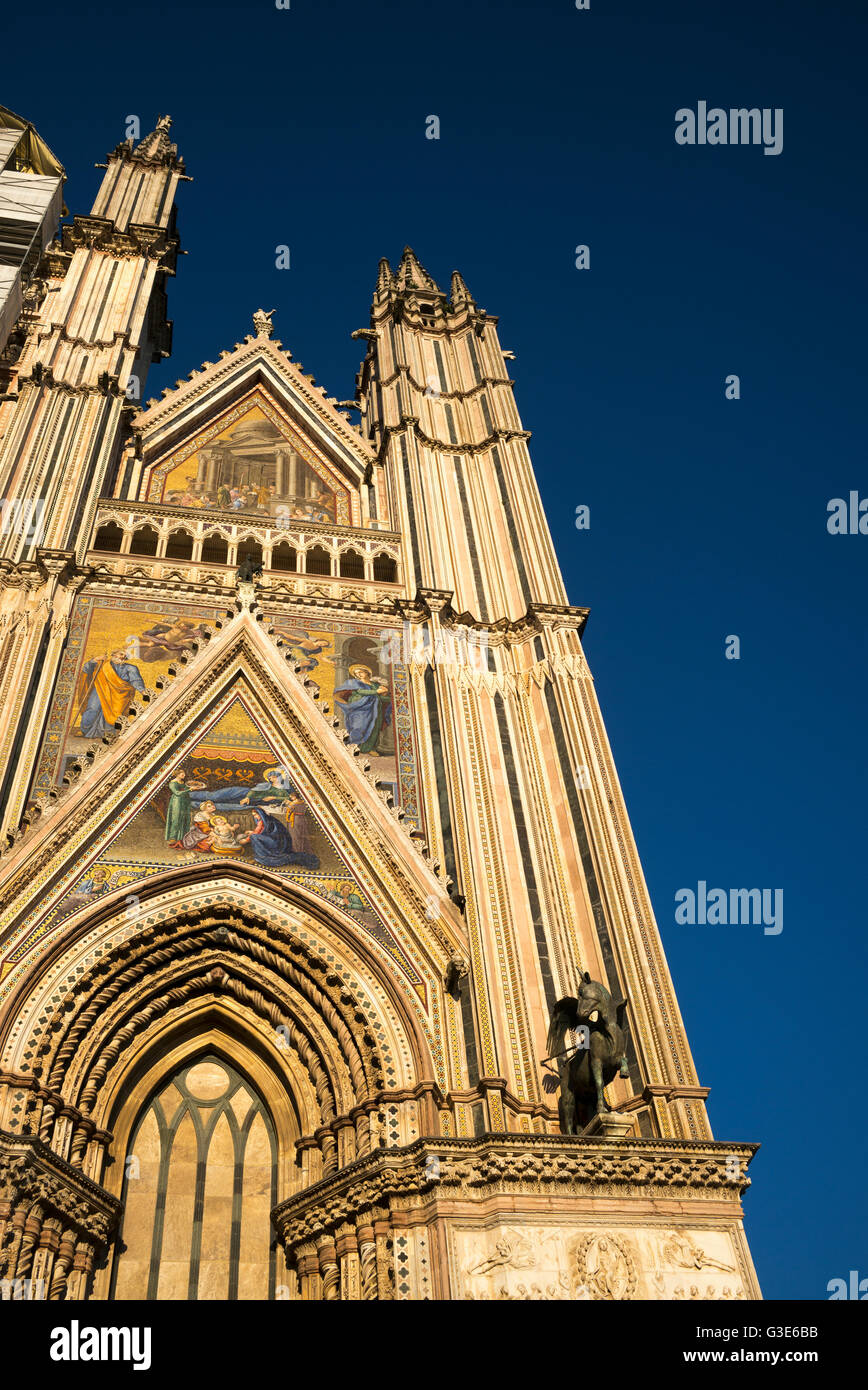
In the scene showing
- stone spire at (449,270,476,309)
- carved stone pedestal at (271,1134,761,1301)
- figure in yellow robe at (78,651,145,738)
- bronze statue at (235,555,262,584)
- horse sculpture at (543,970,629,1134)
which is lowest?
carved stone pedestal at (271,1134,761,1301)

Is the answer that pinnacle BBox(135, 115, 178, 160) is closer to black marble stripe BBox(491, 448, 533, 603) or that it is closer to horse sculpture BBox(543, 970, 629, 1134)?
black marble stripe BBox(491, 448, 533, 603)

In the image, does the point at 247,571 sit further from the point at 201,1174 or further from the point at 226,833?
the point at 201,1174

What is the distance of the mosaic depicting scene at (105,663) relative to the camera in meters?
13.9

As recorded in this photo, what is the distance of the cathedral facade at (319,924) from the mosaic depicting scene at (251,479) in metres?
1.03

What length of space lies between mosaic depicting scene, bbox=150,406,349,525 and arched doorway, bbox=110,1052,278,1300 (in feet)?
30.5

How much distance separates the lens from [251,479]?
813 inches

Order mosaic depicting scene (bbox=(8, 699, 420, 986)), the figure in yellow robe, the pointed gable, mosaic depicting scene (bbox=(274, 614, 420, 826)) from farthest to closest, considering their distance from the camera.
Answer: the pointed gable, mosaic depicting scene (bbox=(274, 614, 420, 826)), the figure in yellow robe, mosaic depicting scene (bbox=(8, 699, 420, 986))

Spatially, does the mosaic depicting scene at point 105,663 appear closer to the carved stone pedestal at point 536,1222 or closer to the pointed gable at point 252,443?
the pointed gable at point 252,443

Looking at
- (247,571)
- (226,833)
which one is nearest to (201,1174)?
(226,833)

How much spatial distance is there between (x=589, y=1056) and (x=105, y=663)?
7795 millimetres

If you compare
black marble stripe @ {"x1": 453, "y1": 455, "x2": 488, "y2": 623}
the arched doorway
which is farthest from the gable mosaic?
the arched doorway

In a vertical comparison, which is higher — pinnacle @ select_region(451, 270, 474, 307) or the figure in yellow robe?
pinnacle @ select_region(451, 270, 474, 307)

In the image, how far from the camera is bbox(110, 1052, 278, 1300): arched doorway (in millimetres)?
11102
